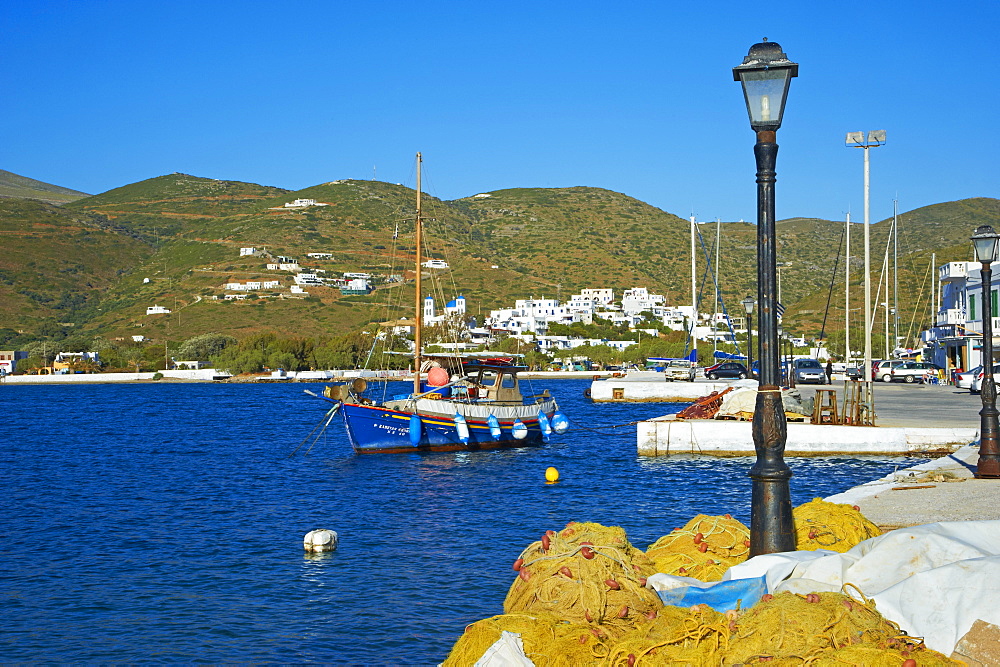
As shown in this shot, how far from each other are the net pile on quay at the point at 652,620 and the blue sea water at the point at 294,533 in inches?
114

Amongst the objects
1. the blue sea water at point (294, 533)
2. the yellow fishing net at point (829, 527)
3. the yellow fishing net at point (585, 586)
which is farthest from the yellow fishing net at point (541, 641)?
the blue sea water at point (294, 533)

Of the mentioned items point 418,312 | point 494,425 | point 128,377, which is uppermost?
point 418,312

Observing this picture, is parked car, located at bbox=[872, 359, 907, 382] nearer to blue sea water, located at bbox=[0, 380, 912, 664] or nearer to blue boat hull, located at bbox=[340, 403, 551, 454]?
blue sea water, located at bbox=[0, 380, 912, 664]

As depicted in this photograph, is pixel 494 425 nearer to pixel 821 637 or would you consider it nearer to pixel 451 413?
pixel 451 413

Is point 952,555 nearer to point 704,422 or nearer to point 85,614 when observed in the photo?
point 85,614

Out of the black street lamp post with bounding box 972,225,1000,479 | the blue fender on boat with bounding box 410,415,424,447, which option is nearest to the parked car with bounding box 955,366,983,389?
the blue fender on boat with bounding box 410,415,424,447

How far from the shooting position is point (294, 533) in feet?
59.4

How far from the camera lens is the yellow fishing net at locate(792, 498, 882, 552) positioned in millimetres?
8875

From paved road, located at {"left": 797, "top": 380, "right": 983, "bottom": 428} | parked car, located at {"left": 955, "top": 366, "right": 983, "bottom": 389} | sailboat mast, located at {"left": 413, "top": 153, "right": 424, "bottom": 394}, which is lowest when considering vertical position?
paved road, located at {"left": 797, "top": 380, "right": 983, "bottom": 428}

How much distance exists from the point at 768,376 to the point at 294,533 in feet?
40.5

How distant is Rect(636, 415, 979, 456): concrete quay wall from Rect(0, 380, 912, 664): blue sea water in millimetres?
407

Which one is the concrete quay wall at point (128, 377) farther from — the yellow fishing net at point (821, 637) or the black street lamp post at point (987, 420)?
the yellow fishing net at point (821, 637)

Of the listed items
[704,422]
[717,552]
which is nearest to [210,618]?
[717,552]

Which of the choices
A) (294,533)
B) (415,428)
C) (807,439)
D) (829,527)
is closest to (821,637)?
(829,527)
